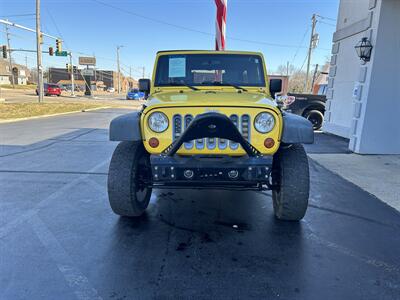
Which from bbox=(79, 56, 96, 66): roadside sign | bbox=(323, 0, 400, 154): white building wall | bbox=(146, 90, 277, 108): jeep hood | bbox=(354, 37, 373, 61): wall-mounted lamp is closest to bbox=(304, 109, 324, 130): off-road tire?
bbox=(323, 0, 400, 154): white building wall

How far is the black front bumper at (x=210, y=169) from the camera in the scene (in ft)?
10.00

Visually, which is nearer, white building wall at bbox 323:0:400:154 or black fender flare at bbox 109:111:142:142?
black fender flare at bbox 109:111:142:142

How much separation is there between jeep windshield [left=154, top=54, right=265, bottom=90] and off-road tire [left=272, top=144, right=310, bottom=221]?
4.14ft

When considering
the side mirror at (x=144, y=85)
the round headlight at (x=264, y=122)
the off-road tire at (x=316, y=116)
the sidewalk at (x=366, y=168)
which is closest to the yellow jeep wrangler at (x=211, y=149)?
the round headlight at (x=264, y=122)

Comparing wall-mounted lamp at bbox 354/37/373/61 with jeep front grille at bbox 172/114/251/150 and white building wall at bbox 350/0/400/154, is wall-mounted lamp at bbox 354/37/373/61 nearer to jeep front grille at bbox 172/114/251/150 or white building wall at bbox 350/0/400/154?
white building wall at bbox 350/0/400/154

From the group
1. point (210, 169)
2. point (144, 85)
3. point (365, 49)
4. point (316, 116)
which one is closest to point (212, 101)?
point (210, 169)

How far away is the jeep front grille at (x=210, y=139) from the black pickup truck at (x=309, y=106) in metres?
9.96

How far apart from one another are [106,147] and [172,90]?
15.1 feet

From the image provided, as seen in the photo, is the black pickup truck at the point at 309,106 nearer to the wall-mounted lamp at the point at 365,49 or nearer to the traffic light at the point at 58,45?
→ the wall-mounted lamp at the point at 365,49

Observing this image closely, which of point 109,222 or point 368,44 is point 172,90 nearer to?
point 109,222

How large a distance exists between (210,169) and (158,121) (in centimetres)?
72

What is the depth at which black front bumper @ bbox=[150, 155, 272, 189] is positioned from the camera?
10.00 ft

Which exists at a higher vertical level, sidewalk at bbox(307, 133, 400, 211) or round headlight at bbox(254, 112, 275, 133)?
round headlight at bbox(254, 112, 275, 133)

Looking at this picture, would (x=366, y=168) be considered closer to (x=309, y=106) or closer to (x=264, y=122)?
(x=264, y=122)
